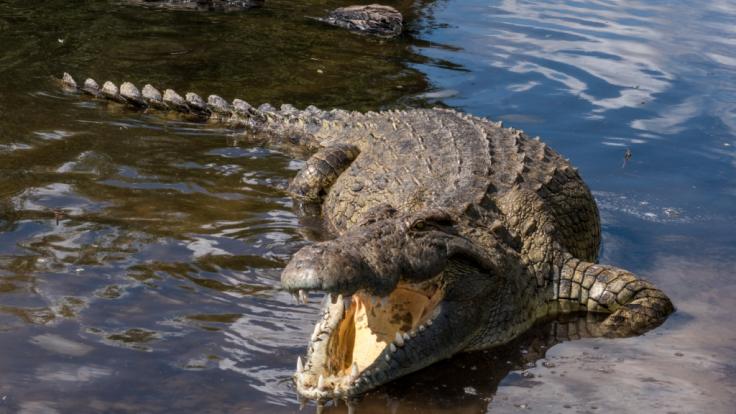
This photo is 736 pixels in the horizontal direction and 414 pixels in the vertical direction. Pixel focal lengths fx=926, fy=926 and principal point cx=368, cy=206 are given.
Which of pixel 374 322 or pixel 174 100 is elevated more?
pixel 174 100

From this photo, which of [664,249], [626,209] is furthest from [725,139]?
[664,249]

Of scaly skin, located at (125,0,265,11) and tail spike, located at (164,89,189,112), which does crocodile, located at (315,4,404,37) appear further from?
tail spike, located at (164,89,189,112)

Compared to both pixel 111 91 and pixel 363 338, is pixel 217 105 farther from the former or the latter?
pixel 363 338

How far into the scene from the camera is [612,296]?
5.65m

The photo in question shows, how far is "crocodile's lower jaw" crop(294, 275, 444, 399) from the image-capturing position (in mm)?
4320

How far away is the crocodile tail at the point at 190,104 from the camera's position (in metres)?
8.77

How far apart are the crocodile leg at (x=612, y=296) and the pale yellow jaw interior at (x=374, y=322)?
1.26 m

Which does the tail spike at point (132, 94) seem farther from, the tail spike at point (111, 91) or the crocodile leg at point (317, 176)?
the crocodile leg at point (317, 176)

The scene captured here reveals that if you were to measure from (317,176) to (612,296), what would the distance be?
8.81 ft

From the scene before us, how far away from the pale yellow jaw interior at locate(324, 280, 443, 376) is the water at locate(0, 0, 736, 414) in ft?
0.76

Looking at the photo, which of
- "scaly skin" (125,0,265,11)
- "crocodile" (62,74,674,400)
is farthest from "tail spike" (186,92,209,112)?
"scaly skin" (125,0,265,11)

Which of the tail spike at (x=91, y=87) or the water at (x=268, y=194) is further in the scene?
the tail spike at (x=91, y=87)

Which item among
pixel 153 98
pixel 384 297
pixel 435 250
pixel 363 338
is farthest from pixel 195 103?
pixel 384 297

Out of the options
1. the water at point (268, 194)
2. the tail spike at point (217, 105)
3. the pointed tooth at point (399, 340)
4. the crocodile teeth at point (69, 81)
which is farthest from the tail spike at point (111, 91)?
the pointed tooth at point (399, 340)
